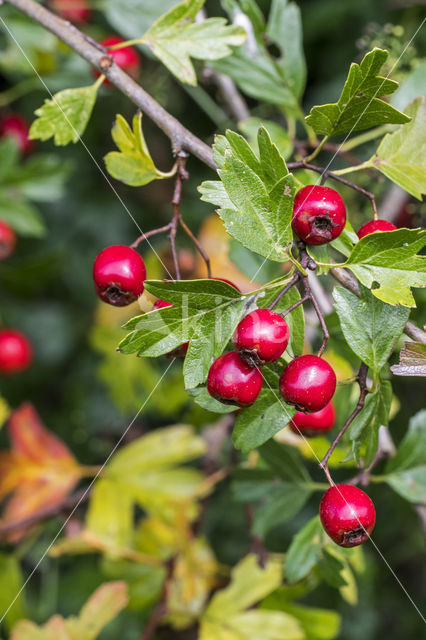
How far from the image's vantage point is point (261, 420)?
0.65 m

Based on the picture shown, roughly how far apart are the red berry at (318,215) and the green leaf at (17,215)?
923mm

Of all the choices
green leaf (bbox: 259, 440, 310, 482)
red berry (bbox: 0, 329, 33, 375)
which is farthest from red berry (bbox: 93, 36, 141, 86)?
green leaf (bbox: 259, 440, 310, 482)

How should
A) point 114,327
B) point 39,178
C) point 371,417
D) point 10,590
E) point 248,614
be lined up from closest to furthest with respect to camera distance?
point 371,417 < point 248,614 < point 10,590 < point 39,178 < point 114,327

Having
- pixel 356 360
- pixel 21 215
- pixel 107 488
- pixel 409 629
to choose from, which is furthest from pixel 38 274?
pixel 409 629

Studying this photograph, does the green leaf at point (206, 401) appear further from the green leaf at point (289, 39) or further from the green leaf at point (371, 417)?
the green leaf at point (289, 39)

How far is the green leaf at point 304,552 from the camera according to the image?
878mm

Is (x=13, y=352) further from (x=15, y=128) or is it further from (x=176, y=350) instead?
(x=176, y=350)

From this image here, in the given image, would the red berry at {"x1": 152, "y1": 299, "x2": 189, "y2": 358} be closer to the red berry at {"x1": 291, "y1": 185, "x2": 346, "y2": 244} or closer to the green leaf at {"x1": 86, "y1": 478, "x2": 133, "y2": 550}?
the red berry at {"x1": 291, "y1": 185, "x2": 346, "y2": 244}

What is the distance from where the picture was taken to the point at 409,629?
1.68m

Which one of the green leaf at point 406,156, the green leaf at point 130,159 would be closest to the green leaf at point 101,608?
the green leaf at point 130,159

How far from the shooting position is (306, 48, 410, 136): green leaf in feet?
1.96

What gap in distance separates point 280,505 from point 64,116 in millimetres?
663

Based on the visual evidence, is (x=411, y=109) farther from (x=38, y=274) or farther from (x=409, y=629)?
(x=409, y=629)

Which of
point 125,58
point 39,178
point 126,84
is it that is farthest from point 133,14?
point 126,84
